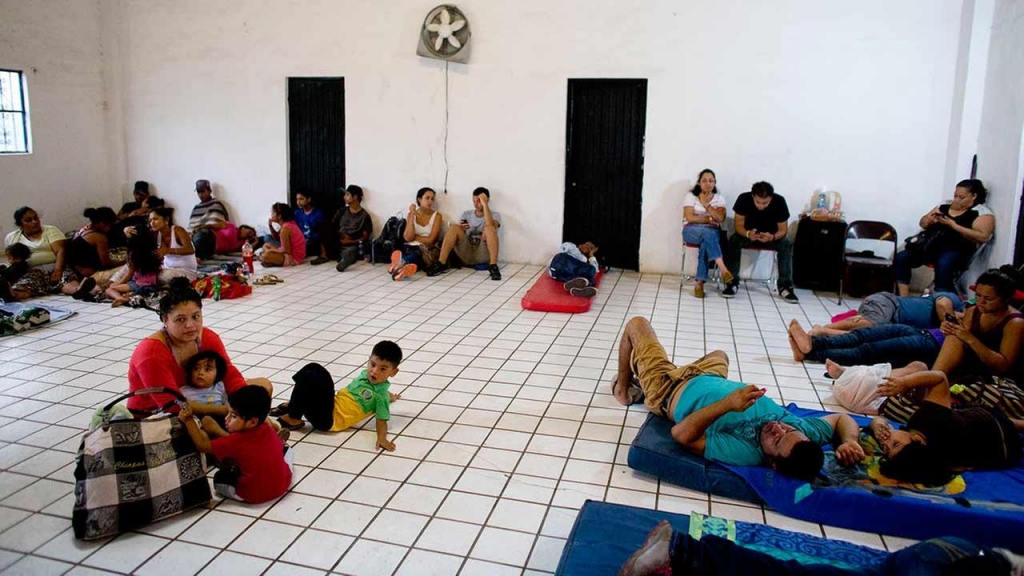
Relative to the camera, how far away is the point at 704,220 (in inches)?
308

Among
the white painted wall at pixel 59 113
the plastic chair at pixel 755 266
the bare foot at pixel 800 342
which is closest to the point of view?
the bare foot at pixel 800 342

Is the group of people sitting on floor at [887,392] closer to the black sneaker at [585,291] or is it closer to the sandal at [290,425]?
the sandal at [290,425]

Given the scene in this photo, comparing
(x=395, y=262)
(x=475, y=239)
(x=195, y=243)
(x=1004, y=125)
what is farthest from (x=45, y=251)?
(x=1004, y=125)

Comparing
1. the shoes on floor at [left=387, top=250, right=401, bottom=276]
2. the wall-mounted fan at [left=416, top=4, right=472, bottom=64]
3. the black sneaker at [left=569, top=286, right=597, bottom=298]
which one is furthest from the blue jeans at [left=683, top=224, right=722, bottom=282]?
the wall-mounted fan at [left=416, top=4, right=472, bottom=64]

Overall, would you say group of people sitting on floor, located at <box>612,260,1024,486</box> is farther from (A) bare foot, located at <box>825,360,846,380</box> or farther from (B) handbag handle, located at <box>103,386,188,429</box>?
(B) handbag handle, located at <box>103,386,188,429</box>

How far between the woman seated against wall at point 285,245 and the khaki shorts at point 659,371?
5.54 m

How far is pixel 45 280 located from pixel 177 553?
5369 mm

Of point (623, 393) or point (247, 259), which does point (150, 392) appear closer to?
point (623, 393)

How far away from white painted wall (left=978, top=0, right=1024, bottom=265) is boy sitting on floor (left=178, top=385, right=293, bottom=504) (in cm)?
583

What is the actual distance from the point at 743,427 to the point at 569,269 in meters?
3.84

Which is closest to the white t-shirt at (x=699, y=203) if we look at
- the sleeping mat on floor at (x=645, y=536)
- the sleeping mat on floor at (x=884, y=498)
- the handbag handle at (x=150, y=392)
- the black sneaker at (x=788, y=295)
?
the black sneaker at (x=788, y=295)

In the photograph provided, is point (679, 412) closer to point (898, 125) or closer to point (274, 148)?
point (898, 125)

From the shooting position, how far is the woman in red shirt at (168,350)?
3397 millimetres

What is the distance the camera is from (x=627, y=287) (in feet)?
Result: 25.8
